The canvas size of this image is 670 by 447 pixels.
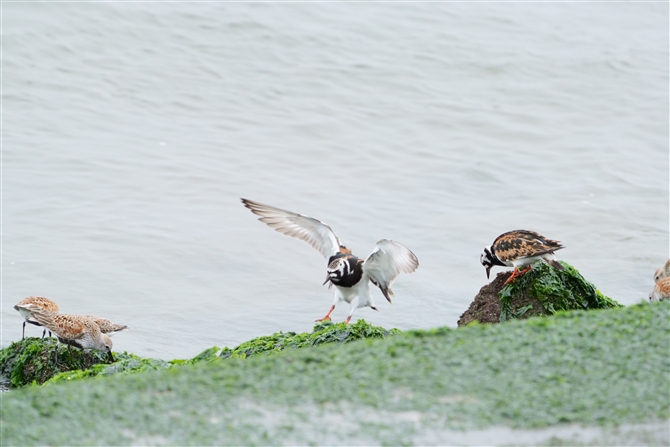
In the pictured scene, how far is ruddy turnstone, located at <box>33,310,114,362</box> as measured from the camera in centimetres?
805

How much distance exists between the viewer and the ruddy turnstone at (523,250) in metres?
8.09

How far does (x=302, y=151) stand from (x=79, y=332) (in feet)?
34.4

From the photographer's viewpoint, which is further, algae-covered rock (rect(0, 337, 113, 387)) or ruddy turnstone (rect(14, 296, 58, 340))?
ruddy turnstone (rect(14, 296, 58, 340))

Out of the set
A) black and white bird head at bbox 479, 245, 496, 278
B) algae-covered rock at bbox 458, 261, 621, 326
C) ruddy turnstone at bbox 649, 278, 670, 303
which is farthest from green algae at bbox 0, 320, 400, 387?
ruddy turnstone at bbox 649, 278, 670, 303

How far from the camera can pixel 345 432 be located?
4.23 metres

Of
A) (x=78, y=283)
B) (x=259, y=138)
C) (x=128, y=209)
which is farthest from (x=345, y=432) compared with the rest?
(x=259, y=138)

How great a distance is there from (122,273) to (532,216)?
288 inches

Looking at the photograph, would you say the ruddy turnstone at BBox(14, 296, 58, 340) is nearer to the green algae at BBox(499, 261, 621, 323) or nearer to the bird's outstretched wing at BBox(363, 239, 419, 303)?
the bird's outstretched wing at BBox(363, 239, 419, 303)

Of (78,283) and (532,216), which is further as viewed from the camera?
(532,216)

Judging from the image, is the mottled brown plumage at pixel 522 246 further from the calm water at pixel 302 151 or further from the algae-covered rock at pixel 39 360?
the algae-covered rock at pixel 39 360

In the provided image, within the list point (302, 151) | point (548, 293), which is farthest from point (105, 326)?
point (302, 151)

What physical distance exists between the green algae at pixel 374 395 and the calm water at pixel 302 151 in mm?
5773

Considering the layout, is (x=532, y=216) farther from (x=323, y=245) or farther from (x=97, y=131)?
(x=97, y=131)

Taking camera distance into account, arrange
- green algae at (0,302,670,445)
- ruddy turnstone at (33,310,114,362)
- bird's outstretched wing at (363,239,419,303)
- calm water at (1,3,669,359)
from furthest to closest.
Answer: calm water at (1,3,669,359) → bird's outstretched wing at (363,239,419,303) → ruddy turnstone at (33,310,114,362) → green algae at (0,302,670,445)
